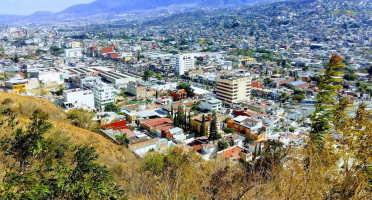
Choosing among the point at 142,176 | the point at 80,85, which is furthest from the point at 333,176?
the point at 80,85

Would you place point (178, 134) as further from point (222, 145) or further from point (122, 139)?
point (122, 139)

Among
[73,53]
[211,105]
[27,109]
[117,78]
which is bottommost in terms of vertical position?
[211,105]

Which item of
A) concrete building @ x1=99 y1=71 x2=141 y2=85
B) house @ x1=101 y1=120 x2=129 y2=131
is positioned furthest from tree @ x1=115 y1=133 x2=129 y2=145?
concrete building @ x1=99 y1=71 x2=141 y2=85

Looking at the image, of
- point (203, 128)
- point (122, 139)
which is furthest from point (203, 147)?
point (122, 139)

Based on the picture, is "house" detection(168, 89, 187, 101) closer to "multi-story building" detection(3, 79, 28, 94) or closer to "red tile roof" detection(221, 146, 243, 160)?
"multi-story building" detection(3, 79, 28, 94)

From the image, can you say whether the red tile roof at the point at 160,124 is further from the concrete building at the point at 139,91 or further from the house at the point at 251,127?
the concrete building at the point at 139,91

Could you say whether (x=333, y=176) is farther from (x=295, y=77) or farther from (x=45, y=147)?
(x=295, y=77)
